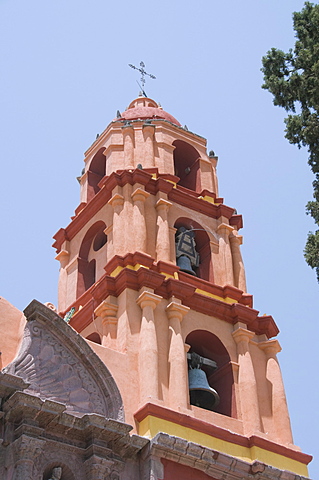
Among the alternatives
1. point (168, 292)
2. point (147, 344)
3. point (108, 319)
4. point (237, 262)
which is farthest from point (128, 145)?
point (147, 344)

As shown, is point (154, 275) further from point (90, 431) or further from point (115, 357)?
point (90, 431)

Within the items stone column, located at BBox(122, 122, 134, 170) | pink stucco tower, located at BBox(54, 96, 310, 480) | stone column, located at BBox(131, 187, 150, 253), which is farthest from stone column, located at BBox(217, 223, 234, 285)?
stone column, located at BBox(122, 122, 134, 170)

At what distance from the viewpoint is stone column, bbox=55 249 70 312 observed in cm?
2109

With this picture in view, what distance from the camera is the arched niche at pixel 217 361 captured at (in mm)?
18547

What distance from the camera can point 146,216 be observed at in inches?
803

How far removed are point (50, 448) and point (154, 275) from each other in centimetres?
465

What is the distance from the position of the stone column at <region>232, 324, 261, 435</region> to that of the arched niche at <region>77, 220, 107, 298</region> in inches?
143

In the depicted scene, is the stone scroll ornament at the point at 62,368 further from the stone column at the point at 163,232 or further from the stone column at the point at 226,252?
the stone column at the point at 226,252

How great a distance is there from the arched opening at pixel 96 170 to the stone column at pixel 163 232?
9.45 feet

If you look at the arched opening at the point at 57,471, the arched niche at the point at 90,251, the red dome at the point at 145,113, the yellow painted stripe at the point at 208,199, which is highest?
the red dome at the point at 145,113

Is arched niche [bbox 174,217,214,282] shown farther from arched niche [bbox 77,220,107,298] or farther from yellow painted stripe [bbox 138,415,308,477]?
yellow painted stripe [bbox 138,415,308,477]

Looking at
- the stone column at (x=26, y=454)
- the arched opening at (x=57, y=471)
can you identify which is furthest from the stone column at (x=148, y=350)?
the stone column at (x=26, y=454)

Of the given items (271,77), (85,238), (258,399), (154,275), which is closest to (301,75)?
(271,77)

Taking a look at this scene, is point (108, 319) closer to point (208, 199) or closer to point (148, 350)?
point (148, 350)
